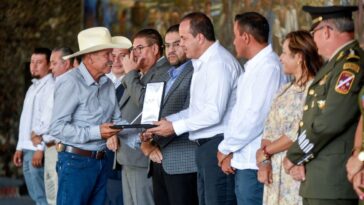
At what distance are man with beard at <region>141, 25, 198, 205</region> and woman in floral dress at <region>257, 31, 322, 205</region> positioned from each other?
1494mm

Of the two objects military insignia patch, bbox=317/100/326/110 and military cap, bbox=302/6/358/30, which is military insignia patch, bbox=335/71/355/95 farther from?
military cap, bbox=302/6/358/30

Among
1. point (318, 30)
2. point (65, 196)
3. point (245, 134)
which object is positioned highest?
point (318, 30)

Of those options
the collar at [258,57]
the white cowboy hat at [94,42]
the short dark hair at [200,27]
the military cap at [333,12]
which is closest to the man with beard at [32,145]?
the white cowboy hat at [94,42]

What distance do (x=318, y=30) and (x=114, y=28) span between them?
9.34m

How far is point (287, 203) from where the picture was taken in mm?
7266

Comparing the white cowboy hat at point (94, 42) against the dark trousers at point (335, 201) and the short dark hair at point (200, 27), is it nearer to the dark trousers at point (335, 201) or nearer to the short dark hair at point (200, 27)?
the short dark hair at point (200, 27)

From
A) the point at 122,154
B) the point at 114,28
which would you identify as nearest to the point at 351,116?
the point at 122,154

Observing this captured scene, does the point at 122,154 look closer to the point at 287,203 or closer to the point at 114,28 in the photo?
the point at 287,203

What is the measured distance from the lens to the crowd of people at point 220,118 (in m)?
6.42

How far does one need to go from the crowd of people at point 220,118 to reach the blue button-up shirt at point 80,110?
0.01 metres

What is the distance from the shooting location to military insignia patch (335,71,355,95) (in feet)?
20.7

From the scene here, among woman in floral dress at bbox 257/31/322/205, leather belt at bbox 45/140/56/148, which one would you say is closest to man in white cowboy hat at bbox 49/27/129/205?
woman in floral dress at bbox 257/31/322/205

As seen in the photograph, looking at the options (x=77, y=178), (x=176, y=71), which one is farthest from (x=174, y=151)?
(x=77, y=178)

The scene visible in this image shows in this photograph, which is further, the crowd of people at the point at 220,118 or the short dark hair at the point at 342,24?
the short dark hair at the point at 342,24
